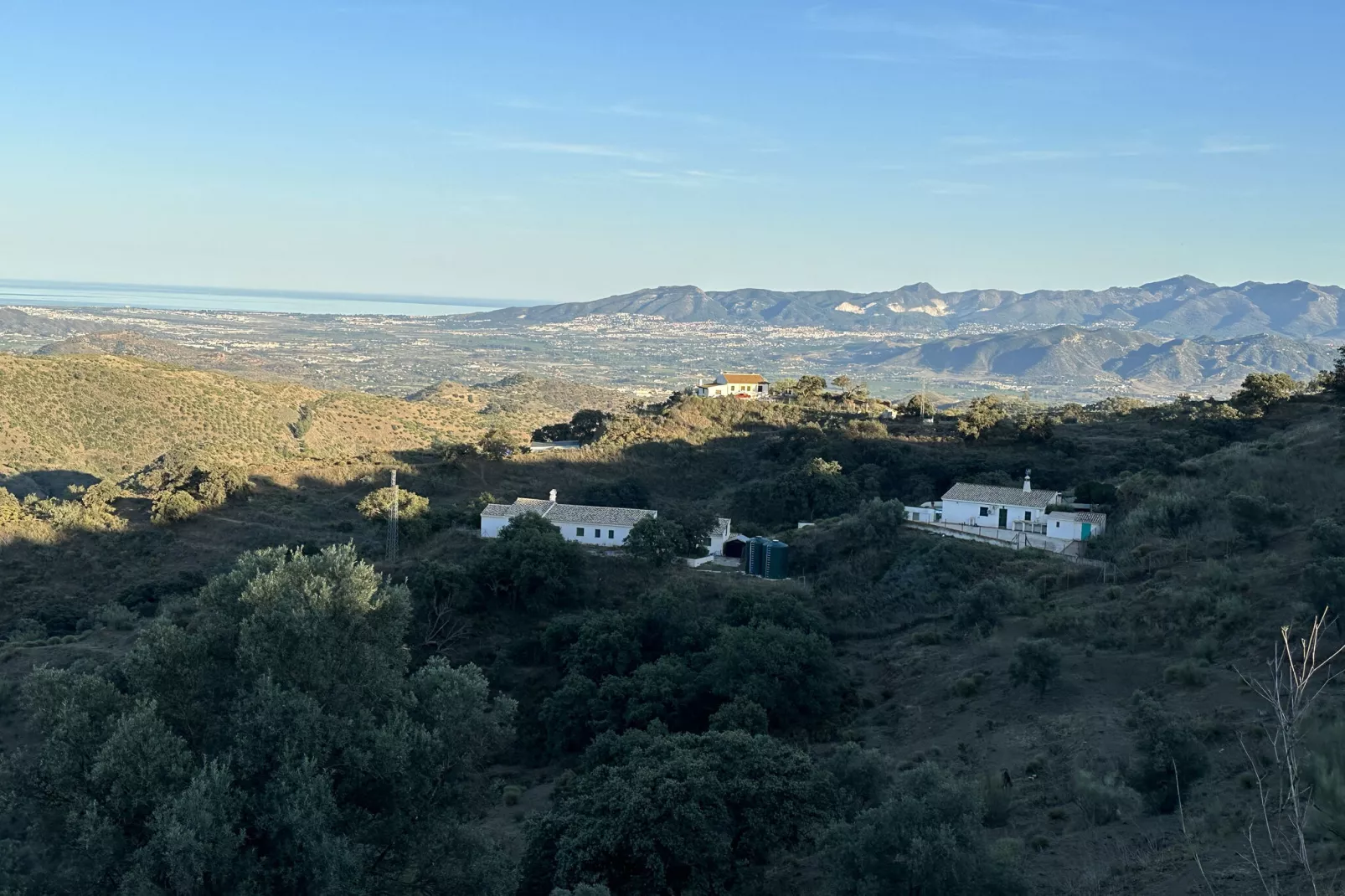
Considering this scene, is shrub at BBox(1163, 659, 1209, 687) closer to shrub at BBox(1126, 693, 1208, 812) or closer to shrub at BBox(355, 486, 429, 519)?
shrub at BBox(1126, 693, 1208, 812)

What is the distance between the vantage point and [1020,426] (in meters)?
49.4

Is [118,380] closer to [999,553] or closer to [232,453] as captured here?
[232,453]

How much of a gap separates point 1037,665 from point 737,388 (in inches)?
1964

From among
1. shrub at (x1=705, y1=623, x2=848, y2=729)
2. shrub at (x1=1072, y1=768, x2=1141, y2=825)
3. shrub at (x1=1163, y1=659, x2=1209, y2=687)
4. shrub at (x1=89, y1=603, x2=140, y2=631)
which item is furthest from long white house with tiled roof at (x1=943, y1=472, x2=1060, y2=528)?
shrub at (x1=89, y1=603, x2=140, y2=631)

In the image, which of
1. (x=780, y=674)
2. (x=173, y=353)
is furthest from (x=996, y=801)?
(x=173, y=353)

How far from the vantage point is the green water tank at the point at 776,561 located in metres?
31.4

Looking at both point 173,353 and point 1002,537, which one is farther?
point 173,353

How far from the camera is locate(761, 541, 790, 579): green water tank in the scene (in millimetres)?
31375

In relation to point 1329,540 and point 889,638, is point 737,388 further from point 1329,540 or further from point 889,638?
point 1329,540

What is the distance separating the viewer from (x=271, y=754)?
446 inches

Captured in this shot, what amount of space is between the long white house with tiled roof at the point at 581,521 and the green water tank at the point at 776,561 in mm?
4049

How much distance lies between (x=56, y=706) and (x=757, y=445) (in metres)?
42.5

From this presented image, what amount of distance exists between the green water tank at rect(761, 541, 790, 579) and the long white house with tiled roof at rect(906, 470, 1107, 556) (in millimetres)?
5088

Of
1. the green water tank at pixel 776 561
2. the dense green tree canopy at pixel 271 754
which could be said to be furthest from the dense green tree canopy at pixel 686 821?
the green water tank at pixel 776 561
